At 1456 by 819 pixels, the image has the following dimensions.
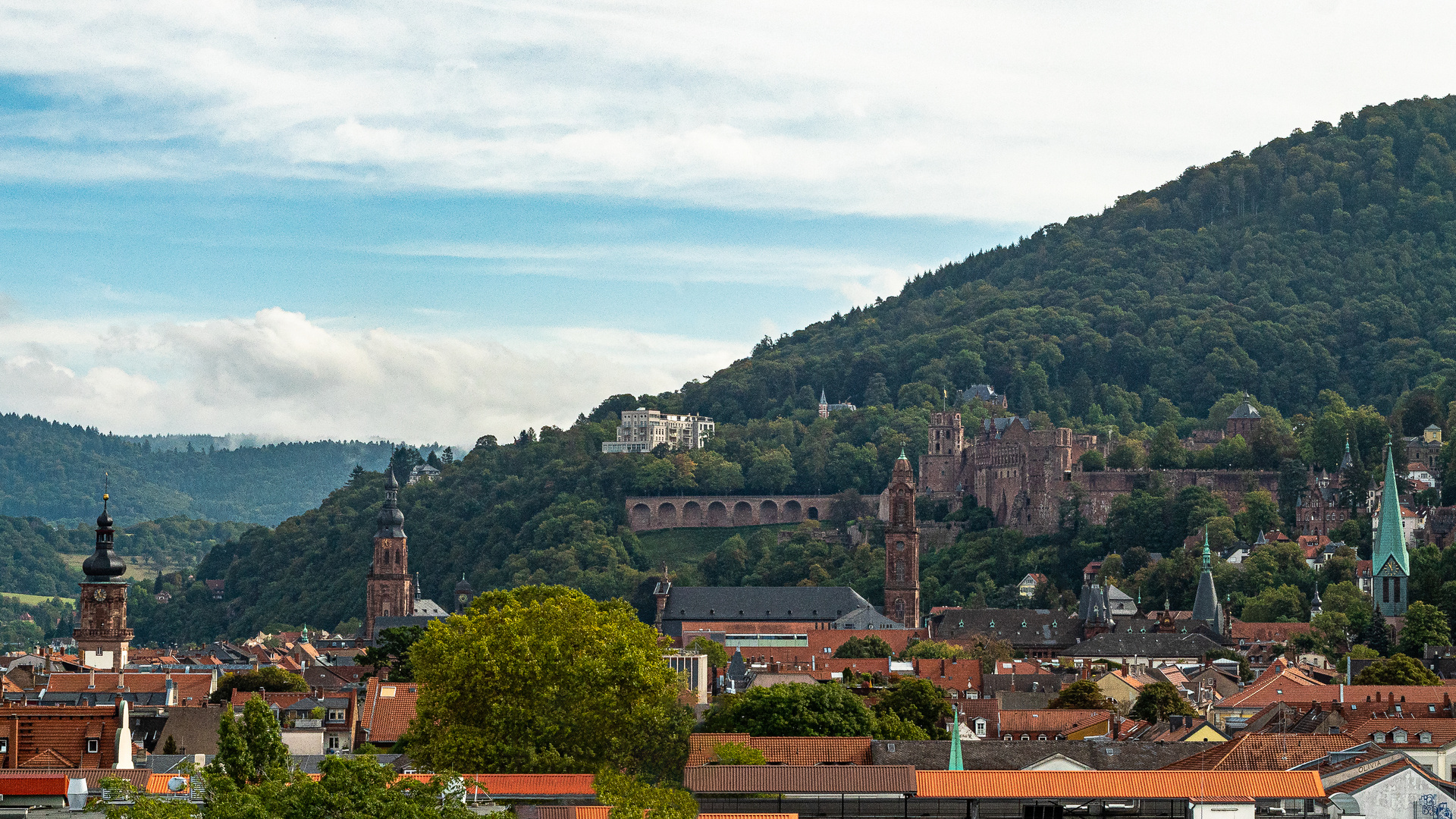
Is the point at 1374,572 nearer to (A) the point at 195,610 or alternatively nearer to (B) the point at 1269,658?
(B) the point at 1269,658

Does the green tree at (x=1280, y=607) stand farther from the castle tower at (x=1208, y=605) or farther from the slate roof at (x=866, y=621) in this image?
the slate roof at (x=866, y=621)

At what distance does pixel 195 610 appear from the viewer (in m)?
178

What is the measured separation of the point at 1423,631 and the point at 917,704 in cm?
3119

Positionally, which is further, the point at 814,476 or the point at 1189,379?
the point at 1189,379

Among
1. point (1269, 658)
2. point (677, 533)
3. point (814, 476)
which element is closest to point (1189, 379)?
point (814, 476)

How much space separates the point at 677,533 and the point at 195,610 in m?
40.2

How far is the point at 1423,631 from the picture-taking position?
303ft

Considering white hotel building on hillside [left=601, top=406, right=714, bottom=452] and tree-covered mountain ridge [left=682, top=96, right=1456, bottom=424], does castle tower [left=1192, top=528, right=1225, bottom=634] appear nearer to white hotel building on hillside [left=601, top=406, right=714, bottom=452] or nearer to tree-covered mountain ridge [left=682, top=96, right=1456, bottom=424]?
tree-covered mountain ridge [left=682, top=96, right=1456, bottom=424]

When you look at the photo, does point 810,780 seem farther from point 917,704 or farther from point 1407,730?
point 917,704

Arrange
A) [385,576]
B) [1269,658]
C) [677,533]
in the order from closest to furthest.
Answer: 1. [1269,658]
2. [385,576]
3. [677,533]

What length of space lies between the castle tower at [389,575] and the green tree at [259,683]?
5240 cm

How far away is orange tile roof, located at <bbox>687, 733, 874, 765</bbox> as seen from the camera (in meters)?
50.3

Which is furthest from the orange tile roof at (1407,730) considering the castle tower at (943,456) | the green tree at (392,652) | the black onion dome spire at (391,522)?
the castle tower at (943,456)

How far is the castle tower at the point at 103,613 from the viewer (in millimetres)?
98000
